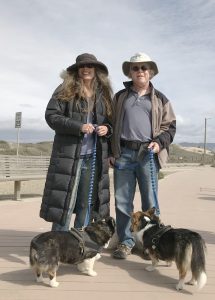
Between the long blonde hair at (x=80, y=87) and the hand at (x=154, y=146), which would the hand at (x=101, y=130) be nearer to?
the long blonde hair at (x=80, y=87)

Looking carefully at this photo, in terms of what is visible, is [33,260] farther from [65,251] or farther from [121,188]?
[121,188]

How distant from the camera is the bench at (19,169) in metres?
11.1

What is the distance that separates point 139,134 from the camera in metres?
5.07

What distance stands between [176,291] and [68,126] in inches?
72.8

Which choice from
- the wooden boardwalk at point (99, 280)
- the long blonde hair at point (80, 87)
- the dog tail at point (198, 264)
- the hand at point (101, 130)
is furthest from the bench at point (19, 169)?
the dog tail at point (198, 264)

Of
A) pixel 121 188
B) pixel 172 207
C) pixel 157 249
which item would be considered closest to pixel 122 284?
pixel 157 249

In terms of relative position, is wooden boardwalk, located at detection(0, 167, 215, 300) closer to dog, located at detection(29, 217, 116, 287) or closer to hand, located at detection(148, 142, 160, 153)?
dog, located at detection(29, 217, 116, 287)

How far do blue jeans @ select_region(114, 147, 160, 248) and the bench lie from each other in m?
5.99

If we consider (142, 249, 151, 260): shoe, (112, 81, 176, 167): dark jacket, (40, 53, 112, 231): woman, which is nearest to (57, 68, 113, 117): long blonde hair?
(40, 53, 112, 231): woman

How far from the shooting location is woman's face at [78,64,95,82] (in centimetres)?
485

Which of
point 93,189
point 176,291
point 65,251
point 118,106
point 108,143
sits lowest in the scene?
point 176,291

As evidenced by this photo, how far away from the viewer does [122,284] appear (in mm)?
4270

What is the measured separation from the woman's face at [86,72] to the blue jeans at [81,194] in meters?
0.83

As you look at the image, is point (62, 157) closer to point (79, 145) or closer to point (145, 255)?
point (79, 145)
